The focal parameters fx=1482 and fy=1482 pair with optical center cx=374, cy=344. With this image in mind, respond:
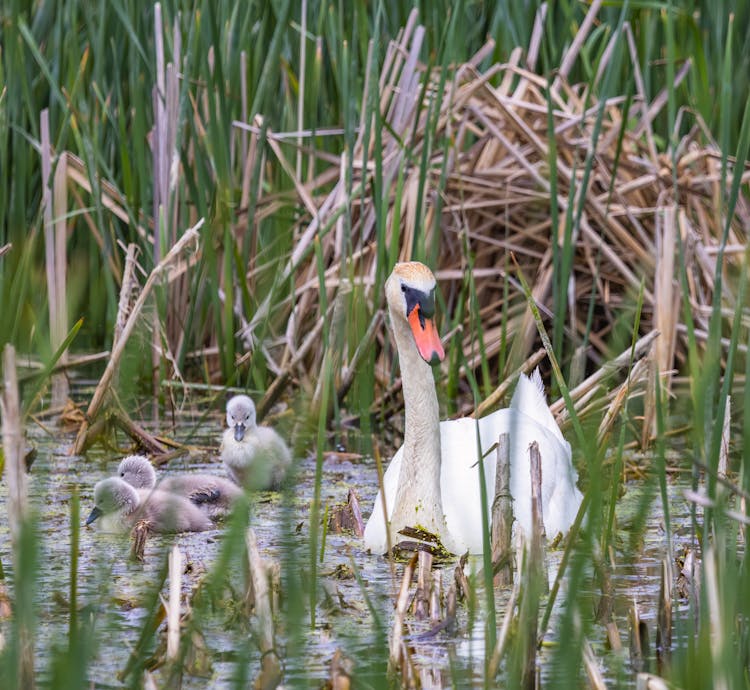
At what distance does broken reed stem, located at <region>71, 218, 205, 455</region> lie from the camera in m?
4.39

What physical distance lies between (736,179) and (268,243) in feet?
10.8

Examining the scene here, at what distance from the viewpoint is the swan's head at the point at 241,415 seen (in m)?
4.75

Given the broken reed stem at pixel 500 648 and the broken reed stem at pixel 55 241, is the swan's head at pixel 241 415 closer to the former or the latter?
the broken reed stem at pixel 55 241

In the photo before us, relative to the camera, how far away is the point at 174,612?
2.54m

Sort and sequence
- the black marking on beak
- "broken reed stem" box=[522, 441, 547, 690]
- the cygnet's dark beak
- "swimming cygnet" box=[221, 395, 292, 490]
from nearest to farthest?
"broken reed stem" box=[522, 441, 547, 690]
the black marking on beak
the cygnet's dark beak
"swimming cygnet" box=[221, 395, 292, 490]

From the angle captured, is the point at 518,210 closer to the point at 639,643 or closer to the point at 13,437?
the point at 639,643

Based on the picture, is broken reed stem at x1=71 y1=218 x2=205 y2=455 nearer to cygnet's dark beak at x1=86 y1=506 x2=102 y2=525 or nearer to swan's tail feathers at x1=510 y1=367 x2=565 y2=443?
cygnet's dark beak at x1=86 y1=506 x2=102 y2=525

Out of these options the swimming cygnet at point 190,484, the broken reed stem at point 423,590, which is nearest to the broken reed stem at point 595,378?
the swimming cygnet at point 190,484

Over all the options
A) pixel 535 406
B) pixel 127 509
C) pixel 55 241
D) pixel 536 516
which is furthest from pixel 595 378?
pixel 55 241

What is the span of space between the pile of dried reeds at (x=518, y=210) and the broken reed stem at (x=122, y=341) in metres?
0.71

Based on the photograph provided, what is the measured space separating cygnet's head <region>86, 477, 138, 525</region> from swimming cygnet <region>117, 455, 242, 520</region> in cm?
21

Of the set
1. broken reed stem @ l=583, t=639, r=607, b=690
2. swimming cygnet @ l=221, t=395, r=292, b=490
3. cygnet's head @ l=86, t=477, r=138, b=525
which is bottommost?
broken reed stem @ l=583, t=639, r=607, b=690

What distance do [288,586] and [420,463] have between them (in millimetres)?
1900

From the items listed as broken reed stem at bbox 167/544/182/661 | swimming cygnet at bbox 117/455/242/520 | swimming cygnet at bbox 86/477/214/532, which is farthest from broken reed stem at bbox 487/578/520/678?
swimming cygnet at bbox 117/455/242/520
